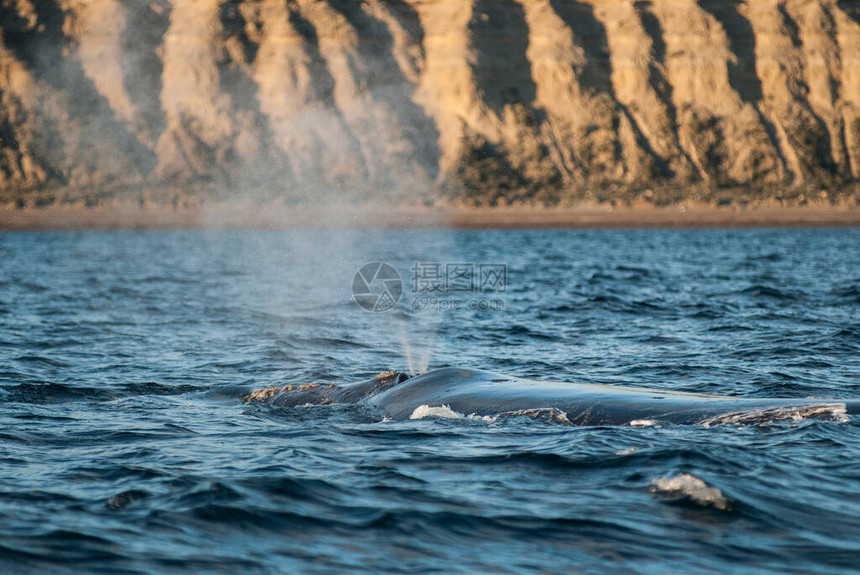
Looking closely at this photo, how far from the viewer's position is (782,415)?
10.2 m

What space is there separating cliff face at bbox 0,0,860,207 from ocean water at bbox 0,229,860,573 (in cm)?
6132

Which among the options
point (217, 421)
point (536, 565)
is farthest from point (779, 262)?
point (536, 565)

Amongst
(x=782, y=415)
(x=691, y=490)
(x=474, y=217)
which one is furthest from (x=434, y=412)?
(x=474, y=217)

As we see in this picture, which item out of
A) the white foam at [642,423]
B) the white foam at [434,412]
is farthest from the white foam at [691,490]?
the white foam at [434,412]

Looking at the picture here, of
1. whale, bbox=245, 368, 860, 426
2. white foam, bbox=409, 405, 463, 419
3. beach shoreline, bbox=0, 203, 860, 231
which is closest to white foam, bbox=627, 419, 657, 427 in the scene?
whale, bbox=245, 368, 860, 426

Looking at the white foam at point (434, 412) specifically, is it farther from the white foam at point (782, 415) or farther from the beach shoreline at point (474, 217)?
the beach shoreline at point (474, 217)

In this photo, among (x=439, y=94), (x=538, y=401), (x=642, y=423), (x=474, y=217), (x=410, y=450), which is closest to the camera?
(x=410, y=450)

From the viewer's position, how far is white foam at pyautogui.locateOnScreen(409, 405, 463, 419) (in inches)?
434

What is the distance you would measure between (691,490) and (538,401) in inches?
125

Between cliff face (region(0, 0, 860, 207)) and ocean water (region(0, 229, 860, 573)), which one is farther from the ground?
cliff face (region(0, 0, 860, 207))

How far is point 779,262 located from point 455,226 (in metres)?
46.5

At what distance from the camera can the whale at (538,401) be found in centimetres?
1031

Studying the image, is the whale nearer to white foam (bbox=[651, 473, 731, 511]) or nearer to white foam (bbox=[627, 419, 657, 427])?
white foam (bbox=[627, 419, 657, 427])

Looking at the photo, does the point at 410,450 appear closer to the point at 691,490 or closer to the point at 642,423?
the point at 642,423
